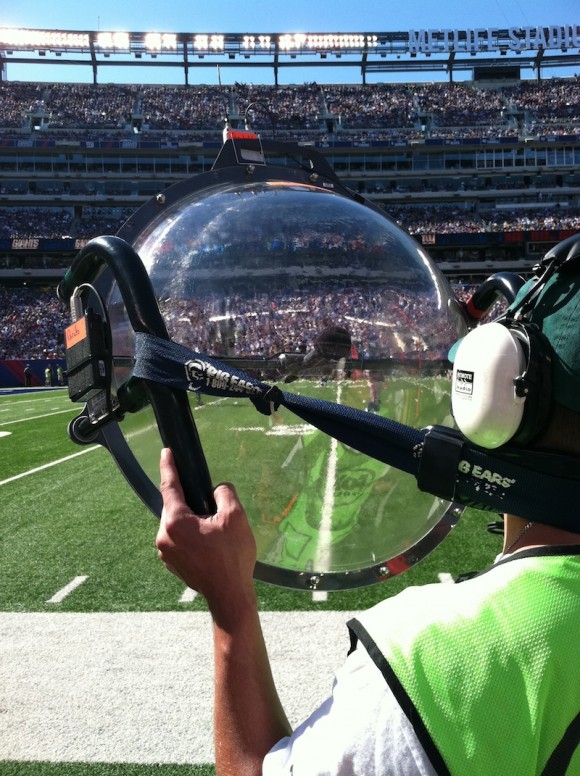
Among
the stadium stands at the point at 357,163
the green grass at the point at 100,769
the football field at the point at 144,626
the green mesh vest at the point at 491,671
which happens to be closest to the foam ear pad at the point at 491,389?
the green mesh vest at the point at 491,671

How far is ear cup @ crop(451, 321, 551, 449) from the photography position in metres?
1.00

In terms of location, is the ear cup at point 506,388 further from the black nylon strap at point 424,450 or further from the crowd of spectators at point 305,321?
the crowd of spectators at point 305,321

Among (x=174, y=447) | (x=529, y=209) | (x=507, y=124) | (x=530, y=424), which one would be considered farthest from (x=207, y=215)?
(x=507, y=124)

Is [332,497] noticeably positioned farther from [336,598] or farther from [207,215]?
[336,598]

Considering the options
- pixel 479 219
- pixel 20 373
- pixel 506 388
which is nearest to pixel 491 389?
pixel 506 388

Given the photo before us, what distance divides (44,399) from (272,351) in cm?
2717

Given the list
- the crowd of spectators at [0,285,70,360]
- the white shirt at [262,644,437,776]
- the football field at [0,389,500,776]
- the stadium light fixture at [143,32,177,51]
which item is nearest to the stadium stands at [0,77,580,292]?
the crowd of spectators at [0,285,70,360]

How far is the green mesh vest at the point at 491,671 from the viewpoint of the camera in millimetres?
820

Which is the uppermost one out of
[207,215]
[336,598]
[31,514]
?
[207,215]

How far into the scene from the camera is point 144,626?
4.22m

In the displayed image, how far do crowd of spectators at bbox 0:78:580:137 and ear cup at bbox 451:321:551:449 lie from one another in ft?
181

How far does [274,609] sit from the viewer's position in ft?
14.4

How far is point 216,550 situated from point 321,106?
201 ft

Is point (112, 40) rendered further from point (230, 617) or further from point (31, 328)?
point (230, 617)
